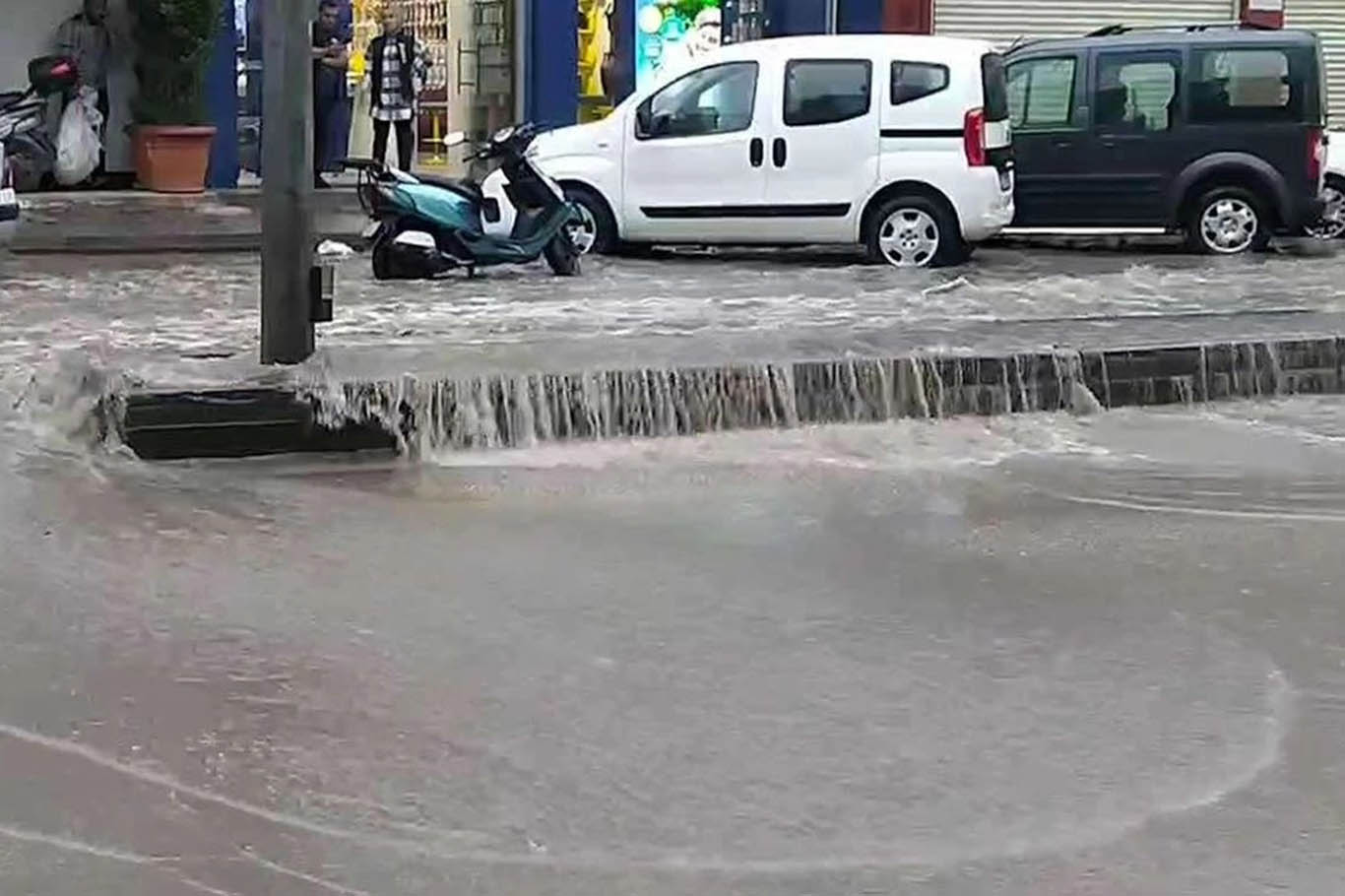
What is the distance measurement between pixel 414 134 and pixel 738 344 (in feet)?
35.2

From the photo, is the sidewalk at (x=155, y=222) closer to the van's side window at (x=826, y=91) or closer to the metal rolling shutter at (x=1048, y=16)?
the van's side window at (x=826, y=91)

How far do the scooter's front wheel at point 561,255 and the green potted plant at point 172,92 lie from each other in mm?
5590

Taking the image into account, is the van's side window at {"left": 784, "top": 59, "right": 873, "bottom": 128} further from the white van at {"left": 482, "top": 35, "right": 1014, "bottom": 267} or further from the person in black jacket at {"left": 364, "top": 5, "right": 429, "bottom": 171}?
the person in black jacket at {"left": 364, "top": 5, "right": 429, "bottom": 171}

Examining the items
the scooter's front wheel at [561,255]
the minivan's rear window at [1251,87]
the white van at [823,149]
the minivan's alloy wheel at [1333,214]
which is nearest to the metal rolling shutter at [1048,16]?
the minivan's alloy wheel at [1333,214]

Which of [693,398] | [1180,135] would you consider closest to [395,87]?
[1180,135]

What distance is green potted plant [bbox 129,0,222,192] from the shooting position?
18.4 meters

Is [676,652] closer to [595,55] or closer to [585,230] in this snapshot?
[585,230]

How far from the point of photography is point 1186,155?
16.1m

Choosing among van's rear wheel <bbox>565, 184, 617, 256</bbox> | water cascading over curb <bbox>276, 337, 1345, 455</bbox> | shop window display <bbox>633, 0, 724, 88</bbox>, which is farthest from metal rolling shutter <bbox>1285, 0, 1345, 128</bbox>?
water cascading over curb <bbox>276, 337, 1345, 455</bbox>

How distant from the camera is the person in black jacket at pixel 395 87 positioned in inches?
770

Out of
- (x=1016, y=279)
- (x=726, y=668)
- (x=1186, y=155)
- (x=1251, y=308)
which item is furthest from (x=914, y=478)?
(x=1186, y=155)

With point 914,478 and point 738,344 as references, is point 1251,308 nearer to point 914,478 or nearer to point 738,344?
point 738,344

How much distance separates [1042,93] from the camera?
16422 mm

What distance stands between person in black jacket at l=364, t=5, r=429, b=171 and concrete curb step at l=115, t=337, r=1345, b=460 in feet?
34.9
